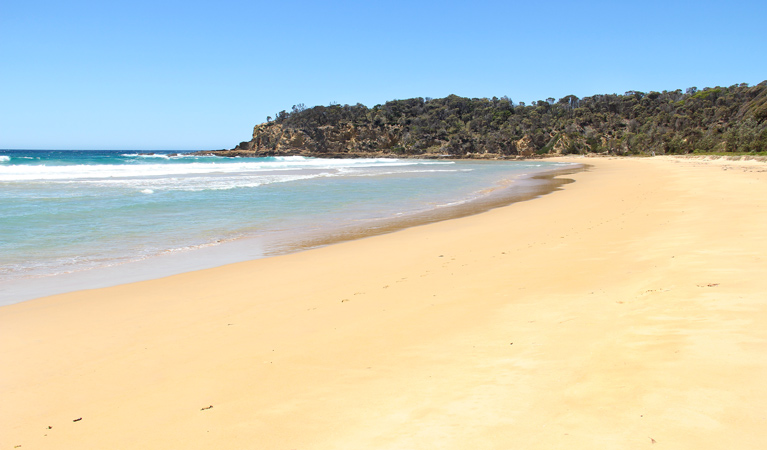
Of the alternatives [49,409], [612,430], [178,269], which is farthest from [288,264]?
[612,430]

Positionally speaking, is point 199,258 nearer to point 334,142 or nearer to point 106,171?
point 106,171

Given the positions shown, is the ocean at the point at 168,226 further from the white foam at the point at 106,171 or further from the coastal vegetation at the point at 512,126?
the coastal vegetation at the point at 512,126

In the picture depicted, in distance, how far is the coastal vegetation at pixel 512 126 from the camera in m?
71.9

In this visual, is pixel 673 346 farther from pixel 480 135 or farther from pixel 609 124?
pixel 480 135

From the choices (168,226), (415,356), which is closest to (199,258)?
(168,226)

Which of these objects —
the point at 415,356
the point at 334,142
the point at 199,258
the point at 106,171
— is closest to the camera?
the point at 415,356

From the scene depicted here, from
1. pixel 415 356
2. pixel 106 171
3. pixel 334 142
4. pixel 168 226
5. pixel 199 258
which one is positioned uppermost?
pixel 334 142

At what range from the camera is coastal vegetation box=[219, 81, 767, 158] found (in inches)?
2830

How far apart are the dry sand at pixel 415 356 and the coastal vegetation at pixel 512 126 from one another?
203 ft

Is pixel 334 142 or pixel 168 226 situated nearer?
pixel 168 226

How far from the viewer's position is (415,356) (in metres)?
3.76

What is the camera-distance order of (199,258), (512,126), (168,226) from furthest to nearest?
(512,126), (168,226), (199,258)

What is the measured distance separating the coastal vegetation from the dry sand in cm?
6180

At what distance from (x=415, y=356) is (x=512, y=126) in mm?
106585
